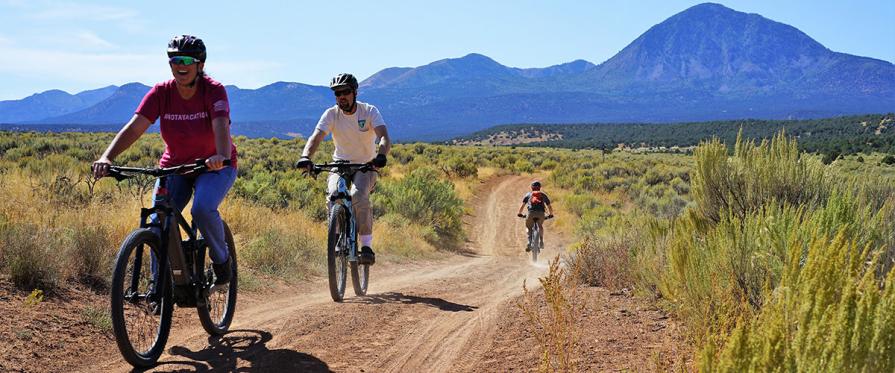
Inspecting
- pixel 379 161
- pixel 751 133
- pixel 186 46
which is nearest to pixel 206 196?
pixel 186 46

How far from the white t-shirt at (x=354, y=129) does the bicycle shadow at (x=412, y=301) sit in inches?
58.4

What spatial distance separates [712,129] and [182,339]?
126m

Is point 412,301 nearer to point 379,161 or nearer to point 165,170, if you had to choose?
point 379,161

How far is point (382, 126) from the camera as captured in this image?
736 cm

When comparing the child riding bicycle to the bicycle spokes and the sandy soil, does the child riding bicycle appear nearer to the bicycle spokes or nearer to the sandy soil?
the sandy soil

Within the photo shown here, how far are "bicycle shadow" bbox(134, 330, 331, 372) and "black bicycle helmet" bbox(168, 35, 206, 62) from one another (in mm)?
2010

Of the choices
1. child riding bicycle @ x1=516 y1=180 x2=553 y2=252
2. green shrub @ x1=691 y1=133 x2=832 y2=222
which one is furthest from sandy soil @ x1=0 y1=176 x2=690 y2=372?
child riding bicycle @ x1=516 y1=180 x2=553 y2=252

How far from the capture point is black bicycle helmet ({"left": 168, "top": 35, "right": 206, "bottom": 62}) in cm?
452

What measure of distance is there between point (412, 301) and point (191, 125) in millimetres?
3250

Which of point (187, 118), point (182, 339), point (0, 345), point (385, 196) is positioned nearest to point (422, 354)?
point (182, 339)

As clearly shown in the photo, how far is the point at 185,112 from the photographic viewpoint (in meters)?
4.69

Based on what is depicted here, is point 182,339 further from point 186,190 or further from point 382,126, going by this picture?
point 382,126

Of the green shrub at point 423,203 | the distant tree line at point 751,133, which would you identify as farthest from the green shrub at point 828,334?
the distant tree line at point 751,133

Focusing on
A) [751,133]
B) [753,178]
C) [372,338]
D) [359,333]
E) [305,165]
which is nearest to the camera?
[372,338]
